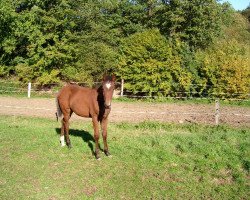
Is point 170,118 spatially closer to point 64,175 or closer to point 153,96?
point 153,96

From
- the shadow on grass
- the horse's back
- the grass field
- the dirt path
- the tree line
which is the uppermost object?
the tree line

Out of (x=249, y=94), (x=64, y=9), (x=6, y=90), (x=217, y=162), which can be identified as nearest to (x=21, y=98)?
(x=6, y=90)

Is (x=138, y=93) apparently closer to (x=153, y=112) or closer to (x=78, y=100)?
(x=153, y=112)

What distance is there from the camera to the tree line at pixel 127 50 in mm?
18531

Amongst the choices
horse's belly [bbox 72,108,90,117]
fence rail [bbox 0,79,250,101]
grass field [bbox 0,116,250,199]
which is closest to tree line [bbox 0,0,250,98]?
fence rail [bbox 0,79,250,101]

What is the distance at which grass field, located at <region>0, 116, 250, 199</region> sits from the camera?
6.46 meters

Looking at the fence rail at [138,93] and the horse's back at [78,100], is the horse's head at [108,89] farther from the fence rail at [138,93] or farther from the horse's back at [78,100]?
the fence rail at [138,93]

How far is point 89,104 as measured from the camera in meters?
8.37

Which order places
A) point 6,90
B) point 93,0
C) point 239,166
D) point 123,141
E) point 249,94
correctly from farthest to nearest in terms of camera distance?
point 93,0
point 6,90
point 249,94
point 123,141
point 239,166

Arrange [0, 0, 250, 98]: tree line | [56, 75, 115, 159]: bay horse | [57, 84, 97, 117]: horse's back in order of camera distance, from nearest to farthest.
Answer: [56, 75, 115, 159]: bay horse < [57, 84, 97, 117]: horse's back < [0, 0, 250, 98]: tree line

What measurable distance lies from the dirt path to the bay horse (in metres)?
3.99

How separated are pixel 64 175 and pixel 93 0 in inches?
896

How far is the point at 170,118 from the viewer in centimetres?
A: 1327

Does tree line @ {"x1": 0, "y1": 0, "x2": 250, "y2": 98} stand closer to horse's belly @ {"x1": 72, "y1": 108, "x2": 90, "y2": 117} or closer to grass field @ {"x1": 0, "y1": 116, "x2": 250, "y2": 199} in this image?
grass field @ {"x1": 0, "y1": 116, "x2": 250, "y2": 199}
